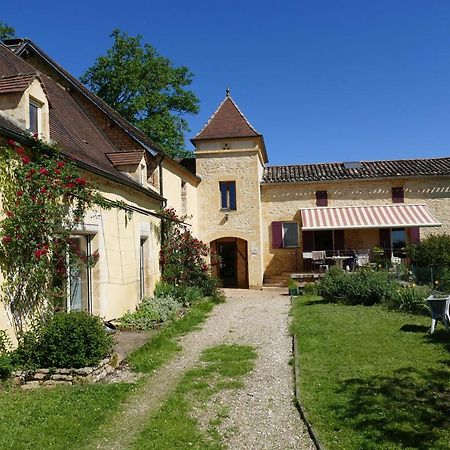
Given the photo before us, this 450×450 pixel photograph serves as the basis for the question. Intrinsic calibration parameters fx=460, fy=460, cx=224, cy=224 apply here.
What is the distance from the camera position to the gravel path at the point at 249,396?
21.1 ft

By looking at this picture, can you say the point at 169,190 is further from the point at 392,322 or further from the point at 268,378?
the point at 268,378

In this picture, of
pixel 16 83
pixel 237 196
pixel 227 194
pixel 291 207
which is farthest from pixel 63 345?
pixel 291 207

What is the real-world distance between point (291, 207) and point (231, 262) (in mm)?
5269

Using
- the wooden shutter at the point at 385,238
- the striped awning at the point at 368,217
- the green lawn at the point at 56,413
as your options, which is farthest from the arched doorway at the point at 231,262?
the green lawn at the point at 56,413

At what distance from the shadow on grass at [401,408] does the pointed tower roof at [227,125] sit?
20987mm

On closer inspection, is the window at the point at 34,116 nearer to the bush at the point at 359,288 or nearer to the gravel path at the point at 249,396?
the gravel path at the point at 249,396

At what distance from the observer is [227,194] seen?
2856 centimetres

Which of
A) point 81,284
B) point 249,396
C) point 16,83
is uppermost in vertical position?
point 16,83

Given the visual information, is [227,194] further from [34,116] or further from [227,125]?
[34,116]

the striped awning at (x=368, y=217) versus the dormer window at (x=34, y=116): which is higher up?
the dormer window at (x=34, y=116)

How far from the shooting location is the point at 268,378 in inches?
363

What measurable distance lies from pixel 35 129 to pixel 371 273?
549 inches

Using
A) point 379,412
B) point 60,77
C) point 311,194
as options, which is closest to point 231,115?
point 311,194

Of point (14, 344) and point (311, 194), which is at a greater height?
point (311, 194)
